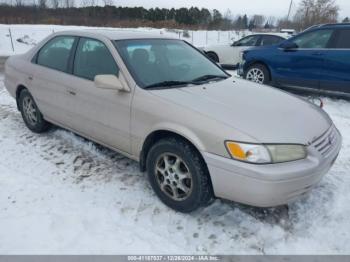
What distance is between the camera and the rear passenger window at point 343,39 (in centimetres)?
629

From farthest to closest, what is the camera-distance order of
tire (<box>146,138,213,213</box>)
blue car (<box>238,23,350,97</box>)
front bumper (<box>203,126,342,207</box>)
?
blue car (<box>238,23,350,97</box>), tire (<box>146,138,213,213</box>), front bumper (<box>203,126,342,207</box>)

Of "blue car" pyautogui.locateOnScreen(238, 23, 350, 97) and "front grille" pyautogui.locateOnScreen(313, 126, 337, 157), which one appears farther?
"blue car" pyautogui.locateOnScreen(238, 23, 350, 97)

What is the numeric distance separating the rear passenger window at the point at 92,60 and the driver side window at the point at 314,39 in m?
5.14

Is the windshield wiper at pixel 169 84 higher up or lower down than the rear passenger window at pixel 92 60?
lower down

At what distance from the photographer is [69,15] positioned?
122ft

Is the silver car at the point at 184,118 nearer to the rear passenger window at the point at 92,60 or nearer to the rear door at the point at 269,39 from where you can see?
the rear passenger window at the point at 92,60

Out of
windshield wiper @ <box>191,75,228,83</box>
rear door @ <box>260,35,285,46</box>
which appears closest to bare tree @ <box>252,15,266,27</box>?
rear door @ <box>260,35,285,46</box>

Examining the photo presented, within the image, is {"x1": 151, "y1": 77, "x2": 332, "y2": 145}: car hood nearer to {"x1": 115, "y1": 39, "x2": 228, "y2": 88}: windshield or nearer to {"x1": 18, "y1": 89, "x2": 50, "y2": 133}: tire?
{"x1": 115, "y1": 39, "x2": 228, "y2": 88}: windshield

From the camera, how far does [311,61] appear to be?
669cm

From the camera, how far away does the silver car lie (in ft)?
→ 8.07

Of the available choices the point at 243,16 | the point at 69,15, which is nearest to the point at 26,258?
the point at 69,15

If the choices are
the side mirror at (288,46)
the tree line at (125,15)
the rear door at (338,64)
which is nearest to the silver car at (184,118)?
the rear door at (338,64)

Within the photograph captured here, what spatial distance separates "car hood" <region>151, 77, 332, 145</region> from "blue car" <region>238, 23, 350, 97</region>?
3657 millimetres

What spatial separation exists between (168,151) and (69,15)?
39.4m
